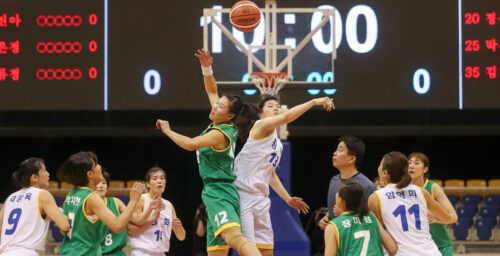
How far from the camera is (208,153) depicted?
17.0ft

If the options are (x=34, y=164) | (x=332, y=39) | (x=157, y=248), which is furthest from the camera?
(x=332, y=39)

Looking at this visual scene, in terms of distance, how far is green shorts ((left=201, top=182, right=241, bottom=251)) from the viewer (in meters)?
5.04

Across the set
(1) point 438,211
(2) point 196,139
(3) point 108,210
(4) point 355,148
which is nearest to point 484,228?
(1) point 438,211

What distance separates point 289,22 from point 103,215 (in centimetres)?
528

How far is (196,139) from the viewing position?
5.00 m

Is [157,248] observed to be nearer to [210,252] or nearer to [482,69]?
[210,252]

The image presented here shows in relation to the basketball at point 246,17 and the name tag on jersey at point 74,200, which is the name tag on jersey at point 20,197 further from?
the basketball at point 246,17

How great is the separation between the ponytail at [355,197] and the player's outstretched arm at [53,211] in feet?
6.01

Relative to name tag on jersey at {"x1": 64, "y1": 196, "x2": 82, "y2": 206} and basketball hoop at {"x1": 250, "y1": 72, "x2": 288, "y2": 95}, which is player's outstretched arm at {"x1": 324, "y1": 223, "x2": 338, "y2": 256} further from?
basketball hoop at {"x1": 250, "y1": 72, "x2": 288, "y2": 95}

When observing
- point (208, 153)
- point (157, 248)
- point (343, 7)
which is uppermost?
point (343, 7)

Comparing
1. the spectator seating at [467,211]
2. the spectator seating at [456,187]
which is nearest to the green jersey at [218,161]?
the spectator seating at [467,211]

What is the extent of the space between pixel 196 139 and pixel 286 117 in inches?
23.7

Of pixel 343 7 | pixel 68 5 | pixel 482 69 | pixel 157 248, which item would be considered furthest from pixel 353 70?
pixel 157 248

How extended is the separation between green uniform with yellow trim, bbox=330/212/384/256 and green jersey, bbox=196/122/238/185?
0.89m
